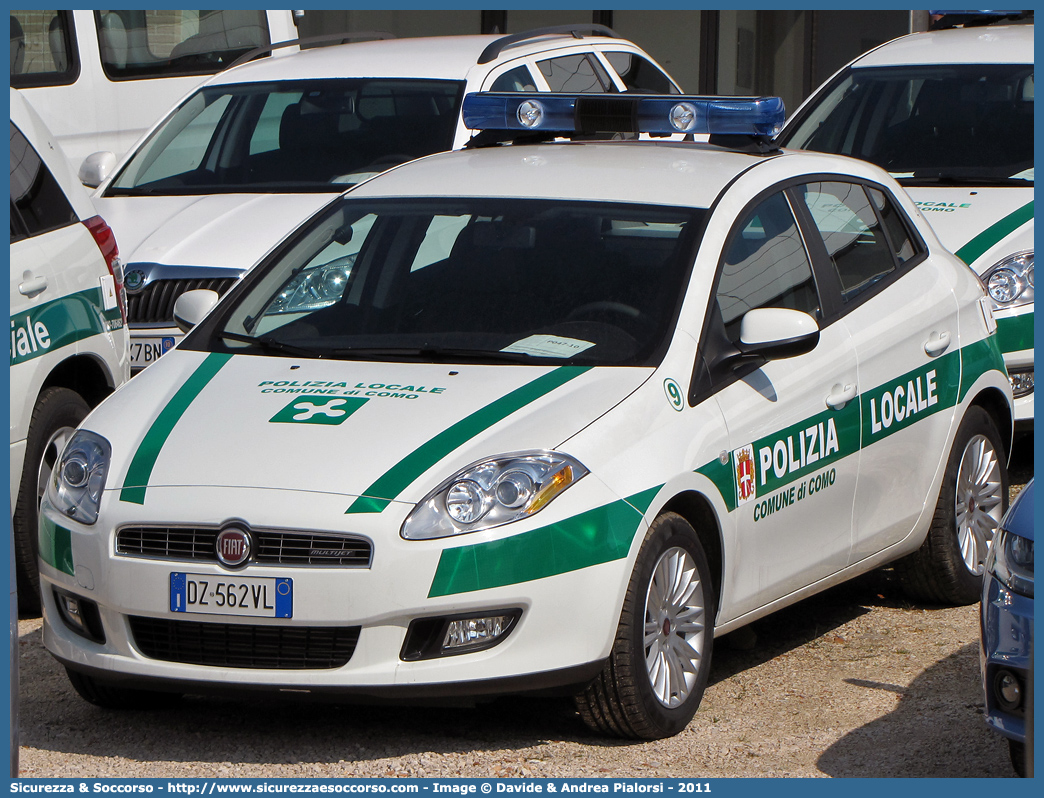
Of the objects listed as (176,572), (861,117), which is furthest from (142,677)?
(861,117)

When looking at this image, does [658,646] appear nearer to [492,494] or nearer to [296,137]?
[492,494]

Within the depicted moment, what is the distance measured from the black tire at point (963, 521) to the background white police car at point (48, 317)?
3.05 metres

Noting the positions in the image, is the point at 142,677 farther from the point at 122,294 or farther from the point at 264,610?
the point at 122,294

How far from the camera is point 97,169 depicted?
341 inches

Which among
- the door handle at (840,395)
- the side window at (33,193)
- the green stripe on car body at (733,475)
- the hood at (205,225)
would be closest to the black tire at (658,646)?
the green stripe on car body at (733,475)

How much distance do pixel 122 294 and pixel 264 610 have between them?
Answer: 8.43 ft

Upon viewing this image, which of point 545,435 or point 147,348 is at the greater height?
point 545,435

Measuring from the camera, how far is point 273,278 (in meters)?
5.43

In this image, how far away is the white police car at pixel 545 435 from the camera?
165 inches

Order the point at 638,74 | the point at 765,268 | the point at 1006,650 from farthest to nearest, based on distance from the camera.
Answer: the point at 638,74, the point at 765,268, the point at 1006,650

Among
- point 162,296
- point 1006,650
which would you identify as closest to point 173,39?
point 162,296

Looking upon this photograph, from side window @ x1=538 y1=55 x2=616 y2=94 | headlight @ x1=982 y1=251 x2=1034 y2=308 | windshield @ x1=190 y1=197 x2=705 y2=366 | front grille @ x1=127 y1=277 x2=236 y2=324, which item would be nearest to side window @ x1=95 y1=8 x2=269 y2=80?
side window @ x1=538 y1=55 x2=616 y2=94

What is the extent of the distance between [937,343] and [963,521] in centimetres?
72

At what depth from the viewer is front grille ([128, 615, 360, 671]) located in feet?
13.8
